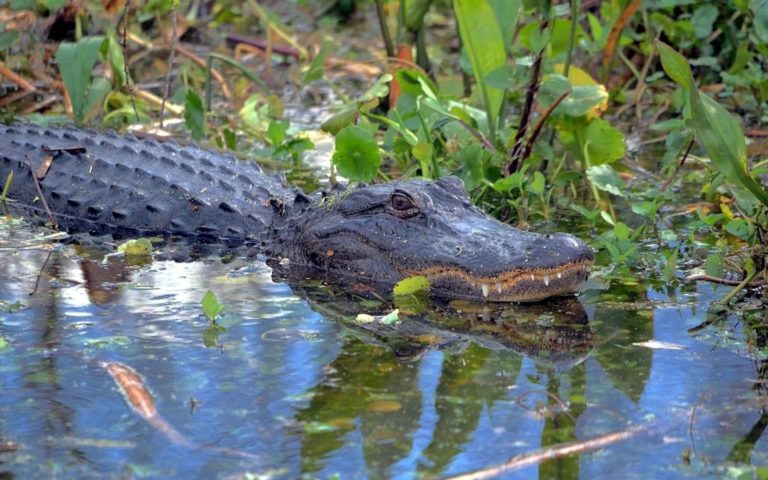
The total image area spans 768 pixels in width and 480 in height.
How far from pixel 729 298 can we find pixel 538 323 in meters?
0.71

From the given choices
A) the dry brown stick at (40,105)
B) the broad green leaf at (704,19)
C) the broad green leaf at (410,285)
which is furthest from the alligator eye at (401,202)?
the dry brown stick at (40,105)

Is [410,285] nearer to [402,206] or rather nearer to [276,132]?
[402,206]

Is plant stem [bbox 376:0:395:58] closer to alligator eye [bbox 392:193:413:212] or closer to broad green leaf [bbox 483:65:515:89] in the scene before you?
broad green leaf [bbox 483:65:515:89]

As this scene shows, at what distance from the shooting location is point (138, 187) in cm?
601

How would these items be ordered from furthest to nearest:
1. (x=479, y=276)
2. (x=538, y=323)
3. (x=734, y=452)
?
(x=479, y=276) → (x=538, y=323) → (x=734, y=452)

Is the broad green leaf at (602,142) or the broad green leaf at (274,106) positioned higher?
the broad green leaf at (602,142)

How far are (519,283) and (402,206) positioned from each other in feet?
2.54

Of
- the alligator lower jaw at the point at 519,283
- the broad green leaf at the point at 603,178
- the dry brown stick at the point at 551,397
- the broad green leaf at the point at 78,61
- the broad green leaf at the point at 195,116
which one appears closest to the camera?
the dry brown stick at the point at 551,397

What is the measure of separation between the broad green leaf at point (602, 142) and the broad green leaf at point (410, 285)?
1342 millimetres

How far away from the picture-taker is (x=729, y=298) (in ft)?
14.1

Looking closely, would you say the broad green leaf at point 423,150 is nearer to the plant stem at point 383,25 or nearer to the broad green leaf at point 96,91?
the plant stem at point 383,25

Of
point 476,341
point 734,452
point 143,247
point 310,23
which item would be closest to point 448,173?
point 143,247

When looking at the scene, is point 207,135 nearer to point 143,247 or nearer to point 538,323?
point 143,247

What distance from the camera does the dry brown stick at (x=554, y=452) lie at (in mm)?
2879
